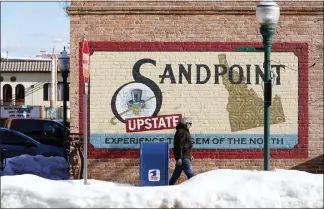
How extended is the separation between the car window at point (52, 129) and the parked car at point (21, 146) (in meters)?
4.93

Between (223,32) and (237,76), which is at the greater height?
(223,32)

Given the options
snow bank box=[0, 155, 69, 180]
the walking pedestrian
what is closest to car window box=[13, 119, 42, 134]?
snow bank box=[0, 155, 69, 180]

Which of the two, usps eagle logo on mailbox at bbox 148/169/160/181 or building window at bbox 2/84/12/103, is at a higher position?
building window at bbox 2/84/12/103

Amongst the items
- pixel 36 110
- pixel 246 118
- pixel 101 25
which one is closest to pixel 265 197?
pixel 246 118

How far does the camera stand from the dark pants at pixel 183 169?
13.8m

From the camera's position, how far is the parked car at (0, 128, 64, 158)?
21.5 metres

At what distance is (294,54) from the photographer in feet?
49.9

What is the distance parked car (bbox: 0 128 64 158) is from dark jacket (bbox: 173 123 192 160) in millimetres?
8256

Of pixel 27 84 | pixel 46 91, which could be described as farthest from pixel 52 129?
pixel 46 91

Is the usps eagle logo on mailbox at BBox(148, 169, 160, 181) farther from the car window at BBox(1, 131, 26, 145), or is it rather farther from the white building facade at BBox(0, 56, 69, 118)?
the white building facade at BBox(0, 56, 69, 118)

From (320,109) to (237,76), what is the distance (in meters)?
1.92

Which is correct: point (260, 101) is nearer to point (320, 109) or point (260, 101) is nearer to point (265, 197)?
point (320, 109)

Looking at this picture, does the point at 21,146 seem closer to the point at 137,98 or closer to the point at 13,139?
the point at 13,139

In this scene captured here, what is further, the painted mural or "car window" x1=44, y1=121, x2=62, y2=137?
"car window" x1=44, y1=121, x2=62, y2=137
